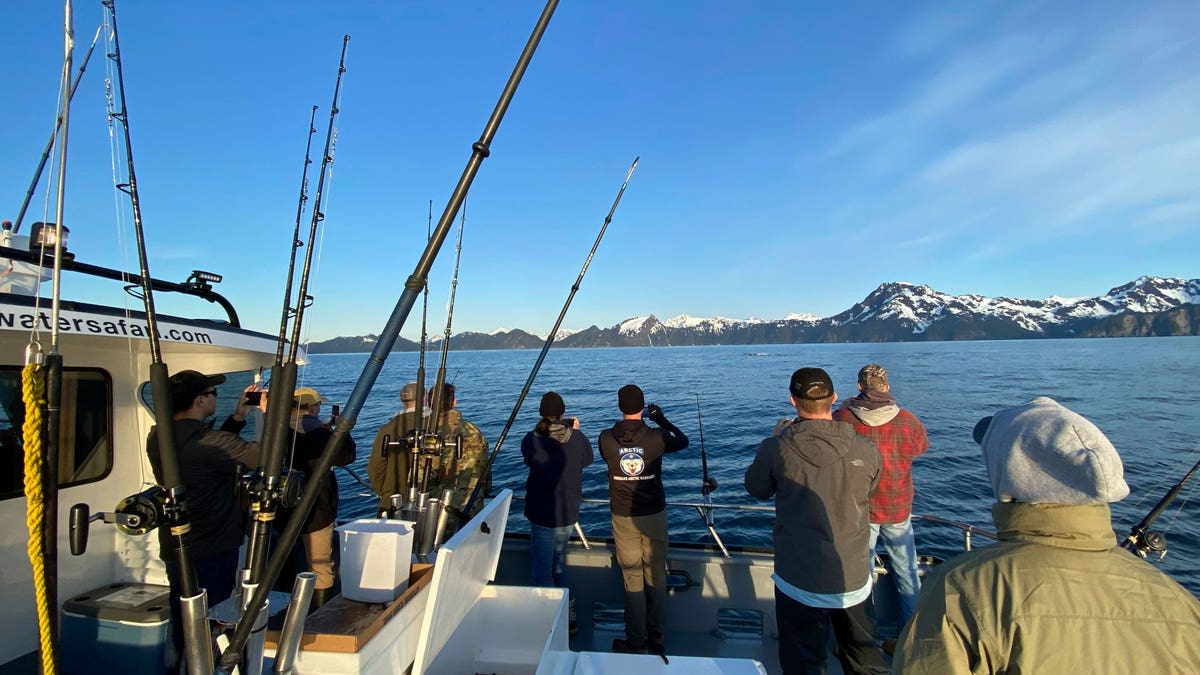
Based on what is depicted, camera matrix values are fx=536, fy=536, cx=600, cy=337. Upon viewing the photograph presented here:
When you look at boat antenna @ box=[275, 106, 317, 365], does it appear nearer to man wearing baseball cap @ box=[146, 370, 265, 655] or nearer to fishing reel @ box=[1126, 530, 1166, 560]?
man wearing baseball cap @ box=[146, 370, 265, 655]

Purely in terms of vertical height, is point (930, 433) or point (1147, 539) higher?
point (1147, 539)

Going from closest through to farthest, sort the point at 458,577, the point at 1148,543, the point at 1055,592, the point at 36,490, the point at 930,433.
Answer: the point at 1055,592 < the point at 36,490 < the point at 458,577 < the point at 1148,543 < the point at 930,433

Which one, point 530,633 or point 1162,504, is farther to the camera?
point 1162,504

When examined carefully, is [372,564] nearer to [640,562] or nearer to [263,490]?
[263,490]

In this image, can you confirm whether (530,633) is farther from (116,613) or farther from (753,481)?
(116,613)

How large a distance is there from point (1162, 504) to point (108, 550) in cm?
750

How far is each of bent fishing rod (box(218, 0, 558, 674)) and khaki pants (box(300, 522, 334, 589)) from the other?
7.98ft

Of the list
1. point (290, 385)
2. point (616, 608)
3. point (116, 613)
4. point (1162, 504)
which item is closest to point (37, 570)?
point (290, 385)

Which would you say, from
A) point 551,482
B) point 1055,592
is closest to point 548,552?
point 551,482

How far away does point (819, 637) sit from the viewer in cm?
307

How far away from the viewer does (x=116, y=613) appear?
3189mm

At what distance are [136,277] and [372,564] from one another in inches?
102

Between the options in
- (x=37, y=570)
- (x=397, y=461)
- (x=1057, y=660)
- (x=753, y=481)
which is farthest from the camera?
(x=397, y=461)

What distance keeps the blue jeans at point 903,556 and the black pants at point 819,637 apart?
3.54ft
